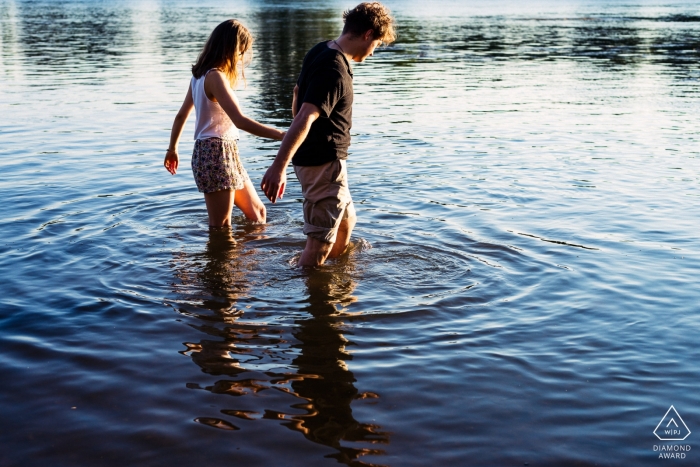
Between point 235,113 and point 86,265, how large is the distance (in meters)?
2.01

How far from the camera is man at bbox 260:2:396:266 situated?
558cm

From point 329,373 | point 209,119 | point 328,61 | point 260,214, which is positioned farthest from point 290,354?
point 260,214

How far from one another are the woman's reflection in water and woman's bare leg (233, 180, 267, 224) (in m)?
1.08

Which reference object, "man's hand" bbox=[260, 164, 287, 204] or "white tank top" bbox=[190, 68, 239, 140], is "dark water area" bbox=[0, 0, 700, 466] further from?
"white tank top" bbox=[190, 68, 239, 140]

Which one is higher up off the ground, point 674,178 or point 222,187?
point 222,187

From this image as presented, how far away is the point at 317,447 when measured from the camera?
400 cm

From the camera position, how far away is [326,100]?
220 inches

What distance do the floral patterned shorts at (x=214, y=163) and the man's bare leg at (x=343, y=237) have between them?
1258 mm

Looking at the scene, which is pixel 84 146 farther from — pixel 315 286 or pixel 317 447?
pixel 317 447

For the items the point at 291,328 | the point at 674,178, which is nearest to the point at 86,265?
the point at 291,328

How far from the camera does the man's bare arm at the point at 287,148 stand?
18.2 ft

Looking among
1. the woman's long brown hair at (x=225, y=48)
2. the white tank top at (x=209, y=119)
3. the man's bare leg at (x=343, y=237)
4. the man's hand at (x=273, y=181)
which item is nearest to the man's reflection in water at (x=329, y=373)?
the man's bare leg at (x=343, y=237)

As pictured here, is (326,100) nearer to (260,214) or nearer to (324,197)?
(324,197)

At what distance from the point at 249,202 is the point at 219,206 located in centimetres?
54
